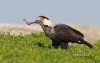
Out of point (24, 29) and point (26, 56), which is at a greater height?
point (24, 29)

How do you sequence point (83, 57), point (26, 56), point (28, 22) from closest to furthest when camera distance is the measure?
point (26, 56), point (83, 57), point (28, 22)

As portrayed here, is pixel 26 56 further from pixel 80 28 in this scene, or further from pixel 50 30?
pixel 80 28

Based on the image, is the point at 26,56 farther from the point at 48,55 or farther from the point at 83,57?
the point at 83,57

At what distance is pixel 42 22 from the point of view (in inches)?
661

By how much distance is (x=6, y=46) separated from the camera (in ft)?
44.4

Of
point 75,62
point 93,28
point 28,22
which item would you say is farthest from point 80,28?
point 75,62

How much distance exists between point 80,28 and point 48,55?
20.2m

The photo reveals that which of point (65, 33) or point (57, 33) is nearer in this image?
point (57, 33)

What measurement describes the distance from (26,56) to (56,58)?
4.27 feet

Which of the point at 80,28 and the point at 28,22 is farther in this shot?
the point at 80,28

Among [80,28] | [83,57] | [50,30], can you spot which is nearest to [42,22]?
[50,30]

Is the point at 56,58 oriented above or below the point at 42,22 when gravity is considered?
below

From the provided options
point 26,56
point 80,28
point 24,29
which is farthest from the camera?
point 80,28

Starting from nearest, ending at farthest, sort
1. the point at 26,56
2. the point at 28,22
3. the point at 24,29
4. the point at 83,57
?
the point at 26,56, the point at 83,57, the point at 28,22, the point at 24,29
